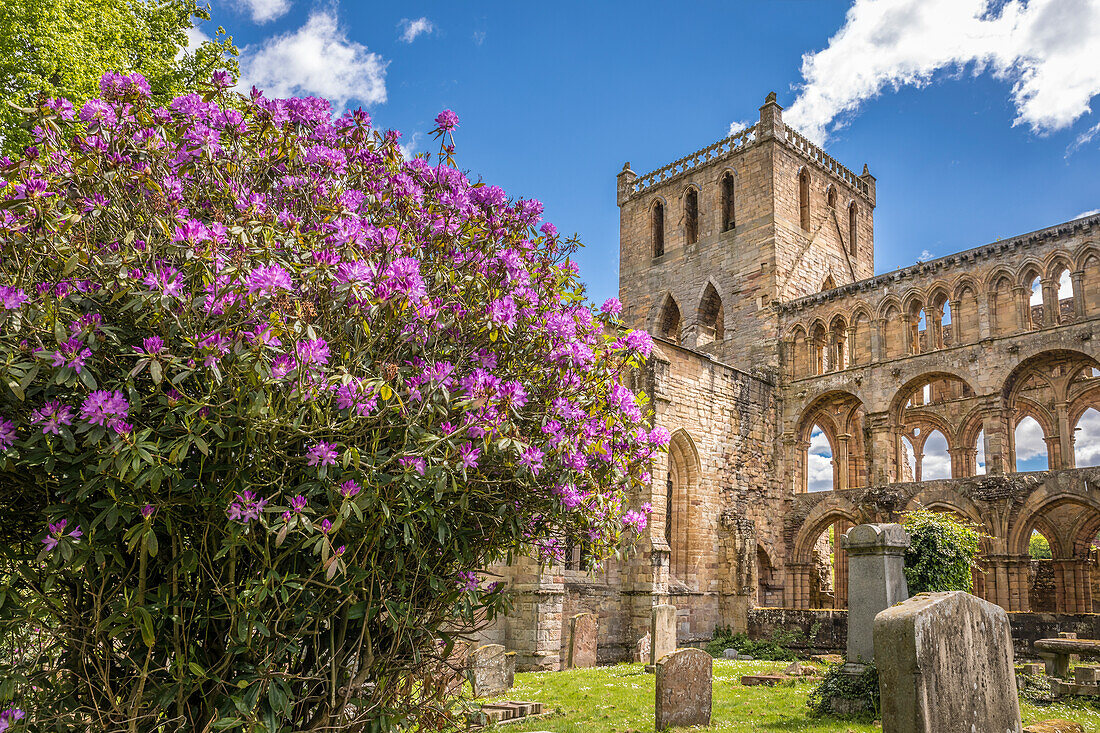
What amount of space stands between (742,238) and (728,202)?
2.17 meters

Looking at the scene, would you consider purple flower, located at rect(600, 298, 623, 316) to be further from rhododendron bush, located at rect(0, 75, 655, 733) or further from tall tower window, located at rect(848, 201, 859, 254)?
tall tower window, located at rect(848, 201, 859, 254)

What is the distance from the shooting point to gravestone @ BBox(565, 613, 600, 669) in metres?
15.1

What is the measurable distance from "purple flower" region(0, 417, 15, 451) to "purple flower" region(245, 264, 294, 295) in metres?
0.93

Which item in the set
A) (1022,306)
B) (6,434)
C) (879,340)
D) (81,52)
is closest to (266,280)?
(6,434)

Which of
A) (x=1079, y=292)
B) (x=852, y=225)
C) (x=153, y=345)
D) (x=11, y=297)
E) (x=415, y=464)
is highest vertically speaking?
(x=852, y=225)

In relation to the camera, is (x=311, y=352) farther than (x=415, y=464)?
No

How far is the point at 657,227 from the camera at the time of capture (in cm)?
3147

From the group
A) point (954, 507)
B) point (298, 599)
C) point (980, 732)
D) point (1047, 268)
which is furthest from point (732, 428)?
point (298, 599)

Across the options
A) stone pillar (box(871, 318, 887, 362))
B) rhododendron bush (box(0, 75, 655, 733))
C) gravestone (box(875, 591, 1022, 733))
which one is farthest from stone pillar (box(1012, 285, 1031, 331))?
rhododendron bush (box(0, 75, 655, 733))

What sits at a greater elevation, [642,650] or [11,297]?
[11,297]

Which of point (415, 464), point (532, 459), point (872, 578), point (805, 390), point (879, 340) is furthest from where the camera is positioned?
point (805, 390)

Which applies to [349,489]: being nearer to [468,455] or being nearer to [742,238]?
[468,455]

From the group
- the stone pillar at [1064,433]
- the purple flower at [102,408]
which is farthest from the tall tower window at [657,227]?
the purple flower at [102,408]

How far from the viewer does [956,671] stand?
13.9 feet
